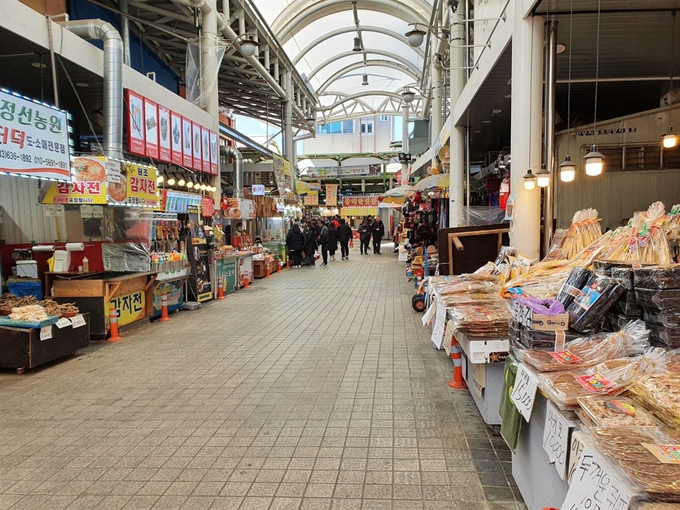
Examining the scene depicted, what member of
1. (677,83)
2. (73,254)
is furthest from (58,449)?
(677,83)

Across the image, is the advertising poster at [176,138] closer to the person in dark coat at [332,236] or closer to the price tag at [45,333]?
the price tag at [45,333]

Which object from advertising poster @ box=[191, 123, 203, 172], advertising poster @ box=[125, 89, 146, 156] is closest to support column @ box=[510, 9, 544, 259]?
advertising poster @ box=[125, 89, 146, 156]

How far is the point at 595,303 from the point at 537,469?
1.07 metres

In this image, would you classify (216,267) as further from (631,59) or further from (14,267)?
(631,59)

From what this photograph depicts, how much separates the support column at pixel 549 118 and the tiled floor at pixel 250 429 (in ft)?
8.15

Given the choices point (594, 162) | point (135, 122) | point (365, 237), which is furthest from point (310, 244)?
point (594, 162)

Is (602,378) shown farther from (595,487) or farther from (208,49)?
(208,49)

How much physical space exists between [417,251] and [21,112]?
9527mm

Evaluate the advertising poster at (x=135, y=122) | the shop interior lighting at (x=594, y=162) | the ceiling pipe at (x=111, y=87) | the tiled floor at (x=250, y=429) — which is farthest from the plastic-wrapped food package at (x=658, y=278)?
the advertising poster at (x=135, y=122)

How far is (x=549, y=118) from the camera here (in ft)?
20.4

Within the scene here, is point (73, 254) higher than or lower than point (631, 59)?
lower

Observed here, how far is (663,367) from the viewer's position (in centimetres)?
220

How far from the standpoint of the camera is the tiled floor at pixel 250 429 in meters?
2.96

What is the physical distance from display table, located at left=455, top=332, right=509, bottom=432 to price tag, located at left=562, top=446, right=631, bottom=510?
1.92 meters
